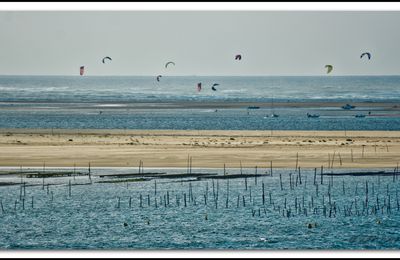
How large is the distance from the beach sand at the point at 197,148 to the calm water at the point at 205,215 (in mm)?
3646

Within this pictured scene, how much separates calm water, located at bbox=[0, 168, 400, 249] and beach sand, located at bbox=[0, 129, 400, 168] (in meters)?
3.65

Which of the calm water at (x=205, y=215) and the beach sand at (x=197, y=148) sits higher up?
the beach sand at (x=197, y=148)

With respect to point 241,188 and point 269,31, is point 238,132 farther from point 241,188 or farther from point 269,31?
point 269,31

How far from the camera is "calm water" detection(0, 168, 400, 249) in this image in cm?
2180

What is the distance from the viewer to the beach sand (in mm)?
34062

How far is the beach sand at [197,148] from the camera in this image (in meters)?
34.1

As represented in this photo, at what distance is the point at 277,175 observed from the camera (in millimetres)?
31469

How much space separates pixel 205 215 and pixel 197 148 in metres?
13.9

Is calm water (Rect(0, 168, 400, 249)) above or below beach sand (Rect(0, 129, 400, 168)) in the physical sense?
below

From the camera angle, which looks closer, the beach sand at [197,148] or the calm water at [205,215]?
the calm water at [205,215]

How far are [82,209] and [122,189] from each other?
10.4 ft

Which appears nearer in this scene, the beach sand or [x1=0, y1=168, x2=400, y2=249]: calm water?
[x1=0, y1=168, x2=400, y2=249]: calm water

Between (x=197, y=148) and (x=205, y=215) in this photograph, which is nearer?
(x=205, y=215)

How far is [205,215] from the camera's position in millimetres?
24750
